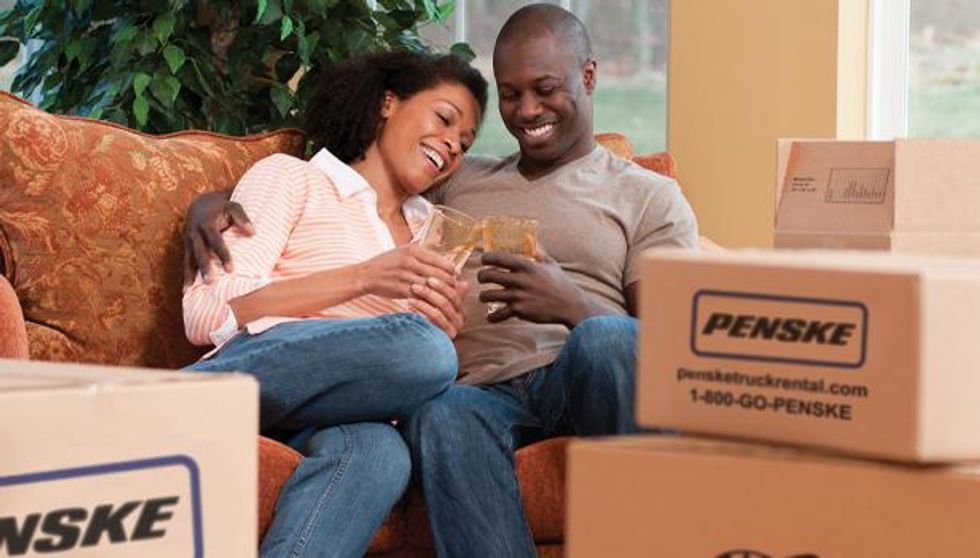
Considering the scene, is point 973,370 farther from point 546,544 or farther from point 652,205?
point 652,205

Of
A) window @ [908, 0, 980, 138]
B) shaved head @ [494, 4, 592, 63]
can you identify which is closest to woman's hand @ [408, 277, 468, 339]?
shaved head @ [494, 4, 592, 63]

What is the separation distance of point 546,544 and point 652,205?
0.62 m

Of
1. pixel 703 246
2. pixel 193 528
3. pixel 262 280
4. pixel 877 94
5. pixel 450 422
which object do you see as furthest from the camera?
pixel 877 94

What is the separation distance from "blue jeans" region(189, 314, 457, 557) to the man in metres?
0.06

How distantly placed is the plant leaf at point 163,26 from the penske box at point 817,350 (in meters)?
2.40

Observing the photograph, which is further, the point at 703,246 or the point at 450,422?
the point at 703,246

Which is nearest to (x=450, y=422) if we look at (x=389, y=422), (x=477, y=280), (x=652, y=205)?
(x=389, y=422)

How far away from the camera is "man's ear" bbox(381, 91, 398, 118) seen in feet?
9.48

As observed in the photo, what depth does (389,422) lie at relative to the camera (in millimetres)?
2447

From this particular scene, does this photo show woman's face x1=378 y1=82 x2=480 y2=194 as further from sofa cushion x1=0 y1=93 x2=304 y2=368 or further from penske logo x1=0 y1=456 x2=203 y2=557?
penske logo x1=0 y1=456 x2=203 y2=557

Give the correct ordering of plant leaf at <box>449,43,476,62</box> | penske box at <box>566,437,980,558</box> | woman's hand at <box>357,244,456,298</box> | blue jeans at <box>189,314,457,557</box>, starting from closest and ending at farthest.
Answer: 1. penske box at <box>566,437,980,558</box>
2. blue jeans at <box>189,314,457,557</box>
3. woman's hand at <box>357,244,456,298</box>
4. plant leaf at <box>449,43,476,62</box>

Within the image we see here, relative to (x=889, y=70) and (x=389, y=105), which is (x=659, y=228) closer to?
(x=389, y=105)

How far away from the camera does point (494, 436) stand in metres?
2.38

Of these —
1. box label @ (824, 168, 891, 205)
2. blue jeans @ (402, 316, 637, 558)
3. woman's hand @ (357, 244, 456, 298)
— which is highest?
box label @ (824, 168, 891, 205)
